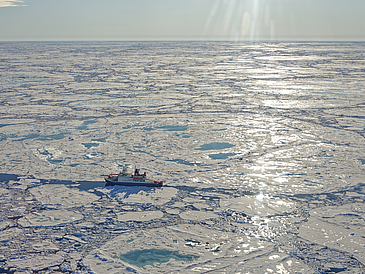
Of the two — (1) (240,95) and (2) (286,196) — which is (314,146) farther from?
(1) (240,95)

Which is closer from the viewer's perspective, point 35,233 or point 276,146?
point 35,233

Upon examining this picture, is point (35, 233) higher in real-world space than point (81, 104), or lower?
lower

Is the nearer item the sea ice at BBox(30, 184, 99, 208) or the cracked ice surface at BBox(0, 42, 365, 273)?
the cracked ice surface at BBox(0, 42, 365, 273)

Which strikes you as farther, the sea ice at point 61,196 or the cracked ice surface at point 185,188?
the sea ice at point 61,196

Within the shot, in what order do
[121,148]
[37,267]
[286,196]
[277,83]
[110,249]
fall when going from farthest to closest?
[277,83]
[121,148]
[286,196]
[110,249]
[37,267]

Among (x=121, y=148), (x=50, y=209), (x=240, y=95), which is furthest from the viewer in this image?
(x=240, y=95)

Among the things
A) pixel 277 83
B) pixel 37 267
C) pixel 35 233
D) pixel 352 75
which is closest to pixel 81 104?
pixel 35 233

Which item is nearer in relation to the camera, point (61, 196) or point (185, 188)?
point (61, 196)
